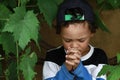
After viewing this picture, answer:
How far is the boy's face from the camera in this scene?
1812 mm

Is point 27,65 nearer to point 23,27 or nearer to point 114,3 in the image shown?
point 23,27

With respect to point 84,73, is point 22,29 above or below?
above

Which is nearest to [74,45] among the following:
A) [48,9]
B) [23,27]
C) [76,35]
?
[76,35]

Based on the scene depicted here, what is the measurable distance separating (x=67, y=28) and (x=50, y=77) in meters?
0.28


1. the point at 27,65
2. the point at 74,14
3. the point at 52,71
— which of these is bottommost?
the point at 52,71

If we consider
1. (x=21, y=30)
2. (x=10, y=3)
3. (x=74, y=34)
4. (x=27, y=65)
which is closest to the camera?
(x=21, y=30)

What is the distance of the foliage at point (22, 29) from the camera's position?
5.17ft

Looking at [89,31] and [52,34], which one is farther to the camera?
[52,34]

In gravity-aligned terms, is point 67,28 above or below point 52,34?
above

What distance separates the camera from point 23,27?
1.58m

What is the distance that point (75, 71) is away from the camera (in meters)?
1.81

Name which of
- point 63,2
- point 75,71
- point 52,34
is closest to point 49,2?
point 63,2

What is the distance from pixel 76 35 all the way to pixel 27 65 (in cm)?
27

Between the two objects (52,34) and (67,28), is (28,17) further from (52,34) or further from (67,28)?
(52,34)
